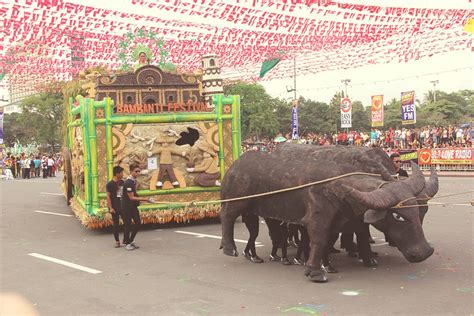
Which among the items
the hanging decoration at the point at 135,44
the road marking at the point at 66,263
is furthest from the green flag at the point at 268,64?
the road marking at the point at 66,263

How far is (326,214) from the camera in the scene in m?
7.51

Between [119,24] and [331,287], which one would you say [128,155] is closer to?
[119,24]

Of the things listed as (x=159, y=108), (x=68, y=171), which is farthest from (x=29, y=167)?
(x=159, y=108)

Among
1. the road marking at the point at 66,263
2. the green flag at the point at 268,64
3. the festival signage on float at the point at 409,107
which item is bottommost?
the road marking at the point at 66,263

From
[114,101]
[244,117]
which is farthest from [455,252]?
[244,117]

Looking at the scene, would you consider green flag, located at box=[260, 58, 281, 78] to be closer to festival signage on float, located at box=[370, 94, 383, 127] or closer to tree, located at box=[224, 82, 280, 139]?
festival signage on float, located at box=[370, 94, 383, 127]

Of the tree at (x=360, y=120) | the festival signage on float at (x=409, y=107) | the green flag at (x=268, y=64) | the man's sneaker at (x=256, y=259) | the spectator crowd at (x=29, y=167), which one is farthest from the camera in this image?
the tree at (x=360, y=120)

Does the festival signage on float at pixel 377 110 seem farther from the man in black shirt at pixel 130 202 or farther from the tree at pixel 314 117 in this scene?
the tree at pixel 314 117

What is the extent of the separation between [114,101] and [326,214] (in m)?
7.56

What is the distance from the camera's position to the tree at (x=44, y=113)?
5666cm

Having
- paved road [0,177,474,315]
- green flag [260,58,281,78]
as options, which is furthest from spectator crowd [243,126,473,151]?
paved road [0,177,474,315]

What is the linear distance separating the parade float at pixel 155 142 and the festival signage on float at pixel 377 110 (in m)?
18.9

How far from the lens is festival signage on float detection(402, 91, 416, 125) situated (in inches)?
1075

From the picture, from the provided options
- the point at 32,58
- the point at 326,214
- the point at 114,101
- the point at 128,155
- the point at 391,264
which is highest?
the point at 32,58
